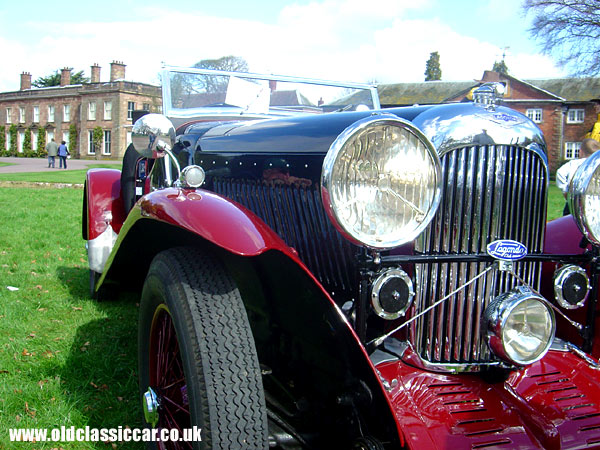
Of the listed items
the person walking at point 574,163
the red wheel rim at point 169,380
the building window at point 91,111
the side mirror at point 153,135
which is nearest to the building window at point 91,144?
the building window at point 91,111

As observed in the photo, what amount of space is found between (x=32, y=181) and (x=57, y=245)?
32.8 feet

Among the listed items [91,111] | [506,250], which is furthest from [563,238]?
[91,111]

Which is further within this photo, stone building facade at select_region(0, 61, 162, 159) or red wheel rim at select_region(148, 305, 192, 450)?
stone building facade at select_region(0, 61, 162, 159)

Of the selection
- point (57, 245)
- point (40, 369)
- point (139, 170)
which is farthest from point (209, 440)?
point (57, 245)

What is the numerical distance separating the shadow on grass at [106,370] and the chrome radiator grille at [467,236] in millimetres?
1275

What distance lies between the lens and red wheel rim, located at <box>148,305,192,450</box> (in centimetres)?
182

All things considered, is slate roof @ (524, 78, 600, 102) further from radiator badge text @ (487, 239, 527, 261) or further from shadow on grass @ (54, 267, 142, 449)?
radiator badge text @ (487, 239, 527, 261)

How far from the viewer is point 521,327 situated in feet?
5.91

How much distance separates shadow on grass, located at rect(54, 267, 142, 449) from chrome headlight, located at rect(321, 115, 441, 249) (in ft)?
4.43

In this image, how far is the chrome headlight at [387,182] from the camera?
5.36 ft

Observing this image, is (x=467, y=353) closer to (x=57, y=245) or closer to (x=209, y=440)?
(x=209, y=440)

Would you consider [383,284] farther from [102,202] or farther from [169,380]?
[102,202]

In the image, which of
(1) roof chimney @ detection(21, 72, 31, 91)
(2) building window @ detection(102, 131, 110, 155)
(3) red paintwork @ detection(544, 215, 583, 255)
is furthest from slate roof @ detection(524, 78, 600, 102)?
(1) roof chimney @ detection(21, 72, 31, 91)

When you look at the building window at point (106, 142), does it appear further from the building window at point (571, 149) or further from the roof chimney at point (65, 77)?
the building window at point (571, 149)
